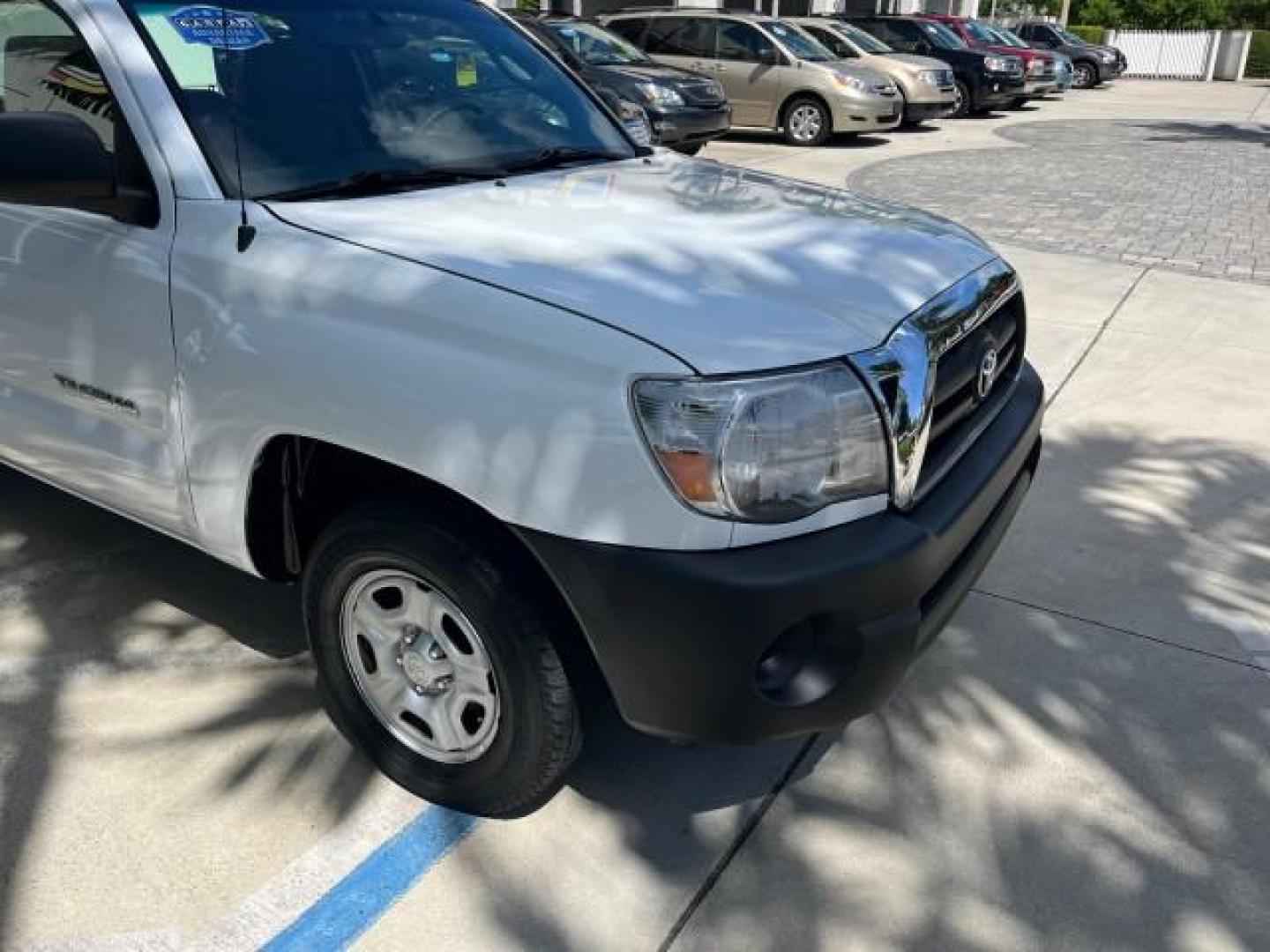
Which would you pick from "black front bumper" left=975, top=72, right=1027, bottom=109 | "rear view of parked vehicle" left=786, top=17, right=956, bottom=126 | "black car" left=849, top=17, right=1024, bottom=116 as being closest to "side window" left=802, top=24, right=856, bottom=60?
"rear view of parked vehicle" left=786, top=17, right=956, bottom=126

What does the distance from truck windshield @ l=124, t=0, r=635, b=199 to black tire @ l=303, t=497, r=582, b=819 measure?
0.87 m

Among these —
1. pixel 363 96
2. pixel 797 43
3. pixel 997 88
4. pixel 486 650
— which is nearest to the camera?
pixel 486 650

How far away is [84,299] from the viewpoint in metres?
2.79

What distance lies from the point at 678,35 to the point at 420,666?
50.1ft

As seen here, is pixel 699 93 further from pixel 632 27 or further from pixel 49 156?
pixel 49 156

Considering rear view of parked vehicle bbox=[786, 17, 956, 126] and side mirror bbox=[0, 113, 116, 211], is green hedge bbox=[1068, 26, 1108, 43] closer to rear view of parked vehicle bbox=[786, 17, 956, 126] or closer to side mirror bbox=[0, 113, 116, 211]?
rear view of parked vehicle bbox=[786, 17, 956, 126]

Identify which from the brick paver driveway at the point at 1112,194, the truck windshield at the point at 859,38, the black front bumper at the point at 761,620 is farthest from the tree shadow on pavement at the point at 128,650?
the truck windshield at the point at 859,38

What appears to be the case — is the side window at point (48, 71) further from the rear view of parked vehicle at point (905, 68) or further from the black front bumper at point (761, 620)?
the rear view of parked vehicle at point (905, 68)

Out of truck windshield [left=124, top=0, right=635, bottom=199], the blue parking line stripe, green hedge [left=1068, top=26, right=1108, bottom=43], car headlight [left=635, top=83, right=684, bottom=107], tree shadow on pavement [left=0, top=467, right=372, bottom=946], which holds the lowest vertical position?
the blue parking line stripe

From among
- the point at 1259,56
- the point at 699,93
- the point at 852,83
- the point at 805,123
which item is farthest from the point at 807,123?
the point at 1259,56

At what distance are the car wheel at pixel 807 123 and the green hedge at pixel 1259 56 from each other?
36238mm

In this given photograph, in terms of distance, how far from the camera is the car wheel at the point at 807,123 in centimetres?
1563

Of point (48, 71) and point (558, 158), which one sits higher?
point (48, 71)

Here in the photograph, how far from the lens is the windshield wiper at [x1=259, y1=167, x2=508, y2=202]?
264 centimetres
